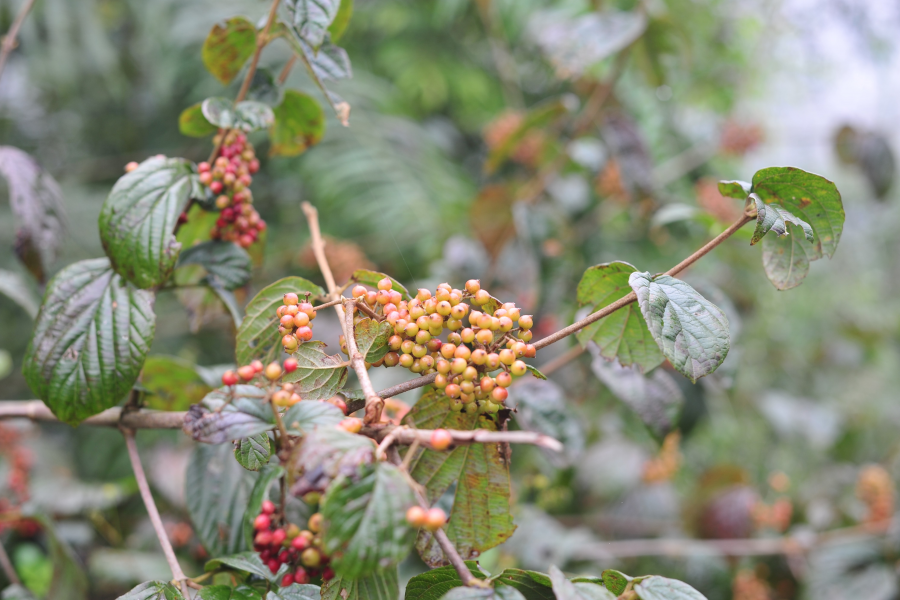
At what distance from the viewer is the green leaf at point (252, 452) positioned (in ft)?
1.53

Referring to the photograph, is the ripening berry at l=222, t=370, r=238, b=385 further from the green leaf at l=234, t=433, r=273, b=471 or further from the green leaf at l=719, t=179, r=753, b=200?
the green leaf at l=719, t=179, r=753, b=200

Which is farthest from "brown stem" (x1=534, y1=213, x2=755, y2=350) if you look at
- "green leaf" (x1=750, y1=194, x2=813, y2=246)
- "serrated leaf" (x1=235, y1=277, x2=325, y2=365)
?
"serrated leaf" (x1=235, y1=277, x2=325, y2=365)

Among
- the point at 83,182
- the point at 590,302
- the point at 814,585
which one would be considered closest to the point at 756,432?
the point at 814,585

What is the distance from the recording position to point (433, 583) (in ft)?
1.54

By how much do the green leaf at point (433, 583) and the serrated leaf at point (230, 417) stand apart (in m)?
0.18

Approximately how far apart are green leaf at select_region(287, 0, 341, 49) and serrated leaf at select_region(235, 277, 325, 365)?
0.23 metres

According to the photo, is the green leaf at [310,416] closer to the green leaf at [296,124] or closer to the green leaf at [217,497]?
the green leaf at [217,497]

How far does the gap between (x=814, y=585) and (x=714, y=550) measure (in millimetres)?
248

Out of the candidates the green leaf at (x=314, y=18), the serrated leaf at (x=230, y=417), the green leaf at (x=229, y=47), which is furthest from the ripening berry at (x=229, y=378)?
the green leaf at (x=229, y=47)

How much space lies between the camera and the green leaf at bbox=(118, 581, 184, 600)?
0.47m

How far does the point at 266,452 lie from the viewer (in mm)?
477

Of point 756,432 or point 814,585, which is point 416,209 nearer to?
point 814,585

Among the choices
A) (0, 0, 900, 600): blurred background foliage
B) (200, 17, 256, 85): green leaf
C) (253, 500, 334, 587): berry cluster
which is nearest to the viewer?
(253, 500, 334, 587): berry cluster

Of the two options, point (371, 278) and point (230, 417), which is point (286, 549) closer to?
point (230, 417)
